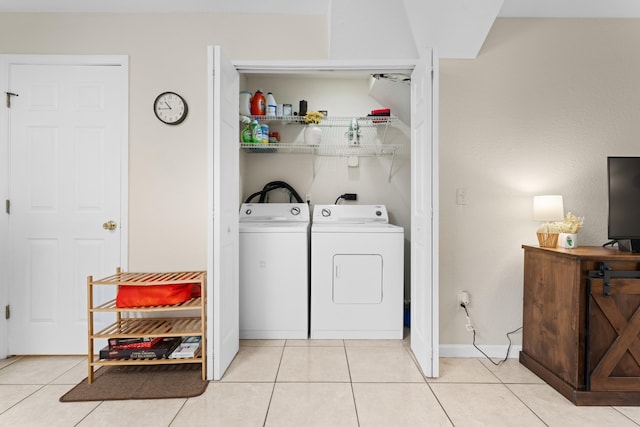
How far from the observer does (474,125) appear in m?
2.47

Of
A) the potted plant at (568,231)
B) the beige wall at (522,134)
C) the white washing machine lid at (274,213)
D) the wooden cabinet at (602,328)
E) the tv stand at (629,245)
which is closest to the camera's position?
the wooden cabinet at (602,328)

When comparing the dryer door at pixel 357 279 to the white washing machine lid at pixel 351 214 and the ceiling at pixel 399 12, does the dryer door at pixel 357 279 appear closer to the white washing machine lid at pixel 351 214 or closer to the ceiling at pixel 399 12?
the white washing machine lid at pixel 351 214

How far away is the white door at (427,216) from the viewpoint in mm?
2088

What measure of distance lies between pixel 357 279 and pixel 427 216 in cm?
89

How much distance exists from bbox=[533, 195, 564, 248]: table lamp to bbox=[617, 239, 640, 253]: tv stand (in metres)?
0.35

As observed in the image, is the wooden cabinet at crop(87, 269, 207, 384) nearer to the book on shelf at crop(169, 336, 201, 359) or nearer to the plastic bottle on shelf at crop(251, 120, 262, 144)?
the book on shelf at crop(169, 336, 201, 359)

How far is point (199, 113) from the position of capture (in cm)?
250

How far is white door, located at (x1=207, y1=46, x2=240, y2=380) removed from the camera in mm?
2102

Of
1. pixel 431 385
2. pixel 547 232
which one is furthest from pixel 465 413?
pixel 547 232

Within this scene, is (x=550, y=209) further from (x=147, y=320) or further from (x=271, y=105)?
(x=147, y=320)

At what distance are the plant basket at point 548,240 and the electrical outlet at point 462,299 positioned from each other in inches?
23.1

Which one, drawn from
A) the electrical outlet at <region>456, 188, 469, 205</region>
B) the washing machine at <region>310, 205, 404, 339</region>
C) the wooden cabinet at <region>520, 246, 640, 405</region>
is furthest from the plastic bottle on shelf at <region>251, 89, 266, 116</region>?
the wooden cabinet at <region>520, 246, 640, 405</region>

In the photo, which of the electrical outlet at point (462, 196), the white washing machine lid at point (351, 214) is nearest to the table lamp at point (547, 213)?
the electrical outlet at point (462, 196)

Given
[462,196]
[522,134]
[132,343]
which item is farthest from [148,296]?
[522,134]
